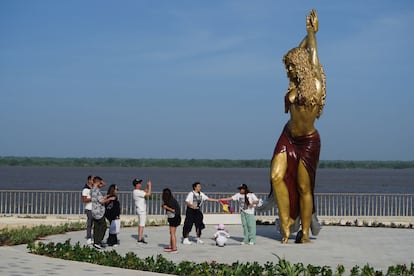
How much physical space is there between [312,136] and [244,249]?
332 cm

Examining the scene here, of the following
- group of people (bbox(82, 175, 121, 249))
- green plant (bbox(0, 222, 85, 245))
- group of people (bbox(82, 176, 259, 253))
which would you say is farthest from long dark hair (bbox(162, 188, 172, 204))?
green plant (bbox(0, 222, 85, 245))

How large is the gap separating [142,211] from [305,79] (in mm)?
4925

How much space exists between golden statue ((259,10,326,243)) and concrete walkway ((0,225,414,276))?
771 millimetres

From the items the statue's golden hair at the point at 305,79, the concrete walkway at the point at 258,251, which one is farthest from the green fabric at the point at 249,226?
the statue's golden hair at the point at 305,79

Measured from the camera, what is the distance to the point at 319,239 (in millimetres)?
18469

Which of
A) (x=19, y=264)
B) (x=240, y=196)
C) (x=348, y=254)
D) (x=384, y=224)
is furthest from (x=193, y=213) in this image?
(x=384, y=224)

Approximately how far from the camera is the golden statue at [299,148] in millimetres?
17312

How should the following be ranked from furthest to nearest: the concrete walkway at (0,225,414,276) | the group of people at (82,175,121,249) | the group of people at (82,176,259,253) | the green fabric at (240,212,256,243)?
1. the green fabric at (240,212,256,243)
2. the group of people at (82,175,121,249)
3. the group of people at (82,176,259,253)
4. the concrete walkway at (0,225,414,276)

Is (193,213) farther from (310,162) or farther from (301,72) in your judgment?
(301,72)

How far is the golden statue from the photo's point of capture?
17.3 meters

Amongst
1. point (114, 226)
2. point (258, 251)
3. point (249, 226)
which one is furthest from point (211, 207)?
point (258, 251)

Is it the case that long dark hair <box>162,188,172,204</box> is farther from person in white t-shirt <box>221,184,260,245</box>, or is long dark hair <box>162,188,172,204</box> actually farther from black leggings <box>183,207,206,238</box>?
person in white t-shirt <box>221,184,260,245</box>

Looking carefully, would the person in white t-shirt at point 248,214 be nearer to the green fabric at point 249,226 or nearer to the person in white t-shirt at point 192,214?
the green fabric at point 249,226

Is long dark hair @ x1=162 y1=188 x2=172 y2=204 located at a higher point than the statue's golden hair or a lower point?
lower
